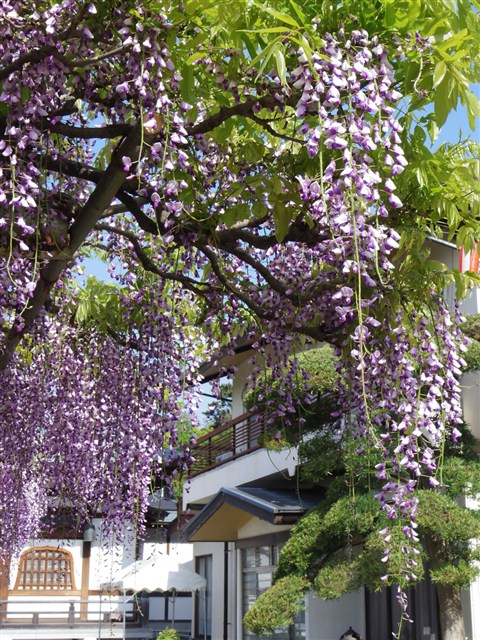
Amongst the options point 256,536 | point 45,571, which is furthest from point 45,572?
point 256,536

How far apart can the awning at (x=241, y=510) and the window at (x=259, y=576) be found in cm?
61

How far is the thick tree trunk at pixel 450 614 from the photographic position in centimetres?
901

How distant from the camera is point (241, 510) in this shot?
14.9 m

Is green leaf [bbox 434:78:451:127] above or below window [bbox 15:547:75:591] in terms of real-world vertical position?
above

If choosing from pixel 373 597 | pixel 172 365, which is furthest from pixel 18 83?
pixel 373 597

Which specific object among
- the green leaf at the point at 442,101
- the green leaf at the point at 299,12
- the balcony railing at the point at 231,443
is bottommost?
the green leaf at the point at 442,101

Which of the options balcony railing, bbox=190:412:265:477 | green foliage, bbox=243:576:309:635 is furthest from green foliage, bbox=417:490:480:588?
balcony railing, bbox=190:412:265:477

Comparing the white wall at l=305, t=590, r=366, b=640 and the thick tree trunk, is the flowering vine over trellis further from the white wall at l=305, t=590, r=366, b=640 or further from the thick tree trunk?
the white wall at l=305, t=590, r=366, b=640

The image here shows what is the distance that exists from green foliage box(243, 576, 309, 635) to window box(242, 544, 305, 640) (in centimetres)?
419

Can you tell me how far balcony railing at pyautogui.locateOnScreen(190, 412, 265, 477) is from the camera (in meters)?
16.1

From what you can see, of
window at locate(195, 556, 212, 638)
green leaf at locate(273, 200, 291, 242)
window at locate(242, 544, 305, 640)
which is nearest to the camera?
green leaf at locate(273, 200, 291, 242)

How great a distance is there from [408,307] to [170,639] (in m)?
14.2

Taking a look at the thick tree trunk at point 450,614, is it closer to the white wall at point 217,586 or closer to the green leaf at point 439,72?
the green leaf at point 439,72

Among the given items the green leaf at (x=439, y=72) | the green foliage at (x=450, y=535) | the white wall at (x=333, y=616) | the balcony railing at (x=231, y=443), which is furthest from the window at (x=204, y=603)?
the green leaf at (x=439, y=72)
